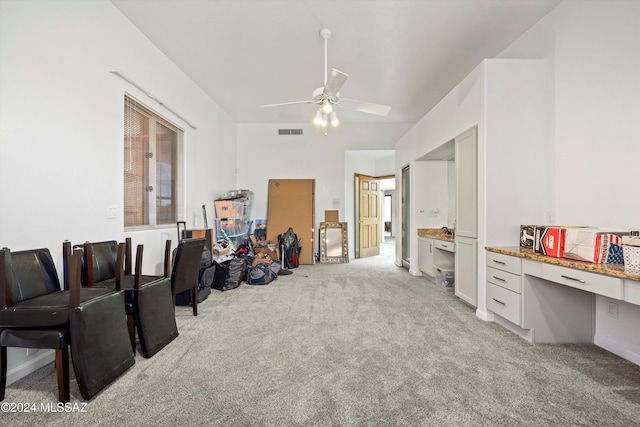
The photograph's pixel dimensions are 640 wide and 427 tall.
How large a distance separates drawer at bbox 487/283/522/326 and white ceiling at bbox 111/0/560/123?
2795 millimetres

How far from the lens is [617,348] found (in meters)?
2.10

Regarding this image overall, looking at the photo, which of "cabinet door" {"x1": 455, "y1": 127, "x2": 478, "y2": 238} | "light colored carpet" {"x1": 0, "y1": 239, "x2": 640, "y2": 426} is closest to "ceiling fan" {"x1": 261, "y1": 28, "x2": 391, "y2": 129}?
"cabinet door" {"x1": 455, "y1": 127, "x2": 478, "y2": 238}

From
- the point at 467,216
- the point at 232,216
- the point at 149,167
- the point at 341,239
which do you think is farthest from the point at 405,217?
the point at 149,167

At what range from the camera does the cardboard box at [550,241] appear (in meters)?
2.09

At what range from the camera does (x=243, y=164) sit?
6.44 metres

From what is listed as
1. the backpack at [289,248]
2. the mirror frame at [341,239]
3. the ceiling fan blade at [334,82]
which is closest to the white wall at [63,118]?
the ceiling fan blade at [334,82]

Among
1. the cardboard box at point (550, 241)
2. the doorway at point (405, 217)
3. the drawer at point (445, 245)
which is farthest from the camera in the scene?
the doorway at point (405, 217)

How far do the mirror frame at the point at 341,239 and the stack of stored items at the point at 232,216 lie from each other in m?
1.72

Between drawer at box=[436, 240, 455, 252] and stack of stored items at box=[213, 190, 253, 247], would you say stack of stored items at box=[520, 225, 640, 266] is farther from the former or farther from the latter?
stack of stored items at box=[213, 190, 253, 247]

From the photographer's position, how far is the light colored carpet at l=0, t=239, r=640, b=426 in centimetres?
146

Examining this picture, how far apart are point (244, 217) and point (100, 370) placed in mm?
4303

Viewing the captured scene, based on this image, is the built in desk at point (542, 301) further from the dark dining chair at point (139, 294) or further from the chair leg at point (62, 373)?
the chair leg at point (62, 373)

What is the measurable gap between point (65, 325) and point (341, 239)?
5.23 m

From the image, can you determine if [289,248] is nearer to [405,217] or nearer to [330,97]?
[405,217]
